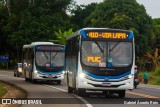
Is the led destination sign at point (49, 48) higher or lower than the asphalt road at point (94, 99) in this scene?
higher

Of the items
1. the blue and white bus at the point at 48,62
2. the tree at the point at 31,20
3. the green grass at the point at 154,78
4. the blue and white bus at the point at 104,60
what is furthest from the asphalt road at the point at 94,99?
the tree at the point at 31,20

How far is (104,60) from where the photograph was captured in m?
23.6

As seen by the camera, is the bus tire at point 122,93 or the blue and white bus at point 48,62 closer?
the bus tire at point 122,93

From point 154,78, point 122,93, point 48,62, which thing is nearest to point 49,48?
point 48,62

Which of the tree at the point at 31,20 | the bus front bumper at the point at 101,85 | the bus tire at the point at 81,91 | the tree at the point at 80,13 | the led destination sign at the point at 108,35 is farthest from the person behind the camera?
the tree at the point at 80,13

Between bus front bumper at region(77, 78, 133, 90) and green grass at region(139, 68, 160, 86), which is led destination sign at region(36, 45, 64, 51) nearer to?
green grass at region(139, 68, 160, 86)

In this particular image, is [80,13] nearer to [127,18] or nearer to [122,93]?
[127,18]

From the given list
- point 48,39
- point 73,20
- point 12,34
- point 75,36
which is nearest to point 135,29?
point 48,39

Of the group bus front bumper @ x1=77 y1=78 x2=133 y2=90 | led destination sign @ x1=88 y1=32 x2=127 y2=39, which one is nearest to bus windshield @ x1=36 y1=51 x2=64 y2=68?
led destination sign @ x1=88 y1=32 x2=127 y2=39

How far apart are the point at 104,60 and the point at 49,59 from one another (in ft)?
53.9

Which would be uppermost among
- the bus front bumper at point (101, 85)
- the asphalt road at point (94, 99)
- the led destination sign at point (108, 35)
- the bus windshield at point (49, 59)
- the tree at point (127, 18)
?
the tree at point (127, 18)

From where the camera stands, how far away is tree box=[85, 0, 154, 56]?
6731cm

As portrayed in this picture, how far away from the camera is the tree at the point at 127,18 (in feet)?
221

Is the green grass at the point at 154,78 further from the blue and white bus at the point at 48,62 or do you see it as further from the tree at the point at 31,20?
the tree at the point at 31,20
